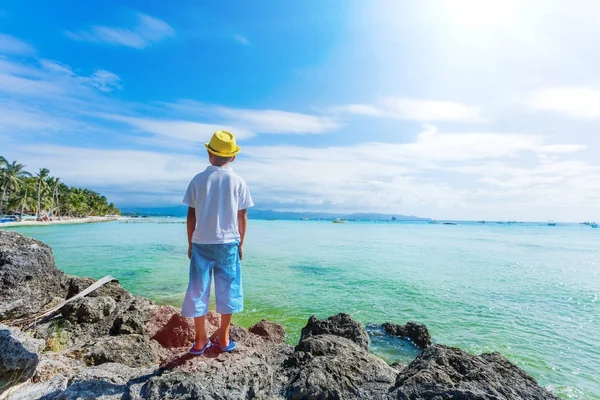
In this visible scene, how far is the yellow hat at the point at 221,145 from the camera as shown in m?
3.83

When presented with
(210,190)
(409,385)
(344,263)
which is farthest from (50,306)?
(344,263)

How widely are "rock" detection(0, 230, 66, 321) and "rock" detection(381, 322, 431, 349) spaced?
7.40 metres

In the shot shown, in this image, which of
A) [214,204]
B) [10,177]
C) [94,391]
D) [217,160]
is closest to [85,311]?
[94,391]

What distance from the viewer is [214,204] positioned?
3.76 meters

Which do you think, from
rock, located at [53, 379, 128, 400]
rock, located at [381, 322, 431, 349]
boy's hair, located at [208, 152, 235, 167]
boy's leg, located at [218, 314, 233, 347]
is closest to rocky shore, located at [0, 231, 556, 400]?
rock, located at [53, 379, 128, 400]

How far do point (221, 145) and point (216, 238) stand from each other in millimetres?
1037

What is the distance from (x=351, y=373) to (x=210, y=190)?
105 inches

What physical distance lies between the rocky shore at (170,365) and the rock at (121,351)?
0.04 feet

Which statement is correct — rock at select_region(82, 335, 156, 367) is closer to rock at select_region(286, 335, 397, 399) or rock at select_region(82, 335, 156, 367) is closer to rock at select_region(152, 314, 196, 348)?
rock at select_region(152, 314, 196, 348)

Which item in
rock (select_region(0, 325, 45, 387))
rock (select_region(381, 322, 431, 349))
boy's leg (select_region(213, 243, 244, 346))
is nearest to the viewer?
rock (select_region(0, 325, 45, 387))

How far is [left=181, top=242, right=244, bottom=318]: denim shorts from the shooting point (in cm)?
372

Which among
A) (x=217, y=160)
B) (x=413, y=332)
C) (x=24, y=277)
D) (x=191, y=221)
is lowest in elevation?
(x=413, y=332)

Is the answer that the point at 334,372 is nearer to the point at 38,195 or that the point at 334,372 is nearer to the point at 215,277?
the point at 215,277

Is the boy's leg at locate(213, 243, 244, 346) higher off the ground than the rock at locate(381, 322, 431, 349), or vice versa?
the boy's leg at locate(213, 243, 244, 346)
